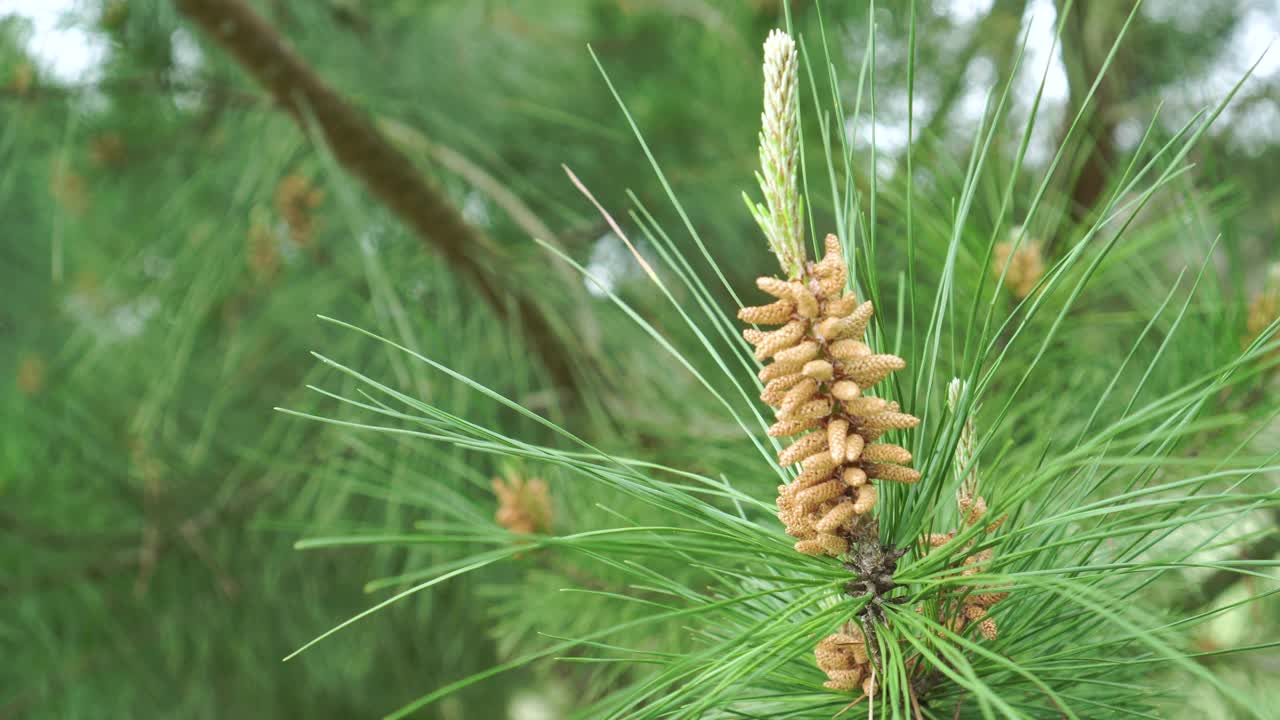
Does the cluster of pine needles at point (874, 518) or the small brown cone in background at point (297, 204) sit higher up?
the small brown cone in background at point (297, 204)

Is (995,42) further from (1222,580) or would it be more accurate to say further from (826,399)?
(826,399)

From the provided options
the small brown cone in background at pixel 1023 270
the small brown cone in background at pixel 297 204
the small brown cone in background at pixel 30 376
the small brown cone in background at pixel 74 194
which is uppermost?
the small brown cone in background at pixel 74 194

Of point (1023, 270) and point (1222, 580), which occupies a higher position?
point (1023, 270)

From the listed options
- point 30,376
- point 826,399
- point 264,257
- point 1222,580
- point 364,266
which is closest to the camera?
point 826,399

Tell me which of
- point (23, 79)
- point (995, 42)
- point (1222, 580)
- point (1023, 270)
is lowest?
point (1222, 580)

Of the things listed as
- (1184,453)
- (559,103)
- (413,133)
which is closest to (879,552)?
(1184,453)

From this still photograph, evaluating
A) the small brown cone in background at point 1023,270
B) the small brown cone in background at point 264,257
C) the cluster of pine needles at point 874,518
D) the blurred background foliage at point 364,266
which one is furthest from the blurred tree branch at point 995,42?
the small brown cone in background at point 264,257

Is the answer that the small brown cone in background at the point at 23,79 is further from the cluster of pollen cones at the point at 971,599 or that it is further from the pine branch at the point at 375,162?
the cluster of pollen cones at the point at 971,599

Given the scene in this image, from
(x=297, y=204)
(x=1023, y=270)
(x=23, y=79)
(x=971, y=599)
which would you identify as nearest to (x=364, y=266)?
(x=297, y=204)
